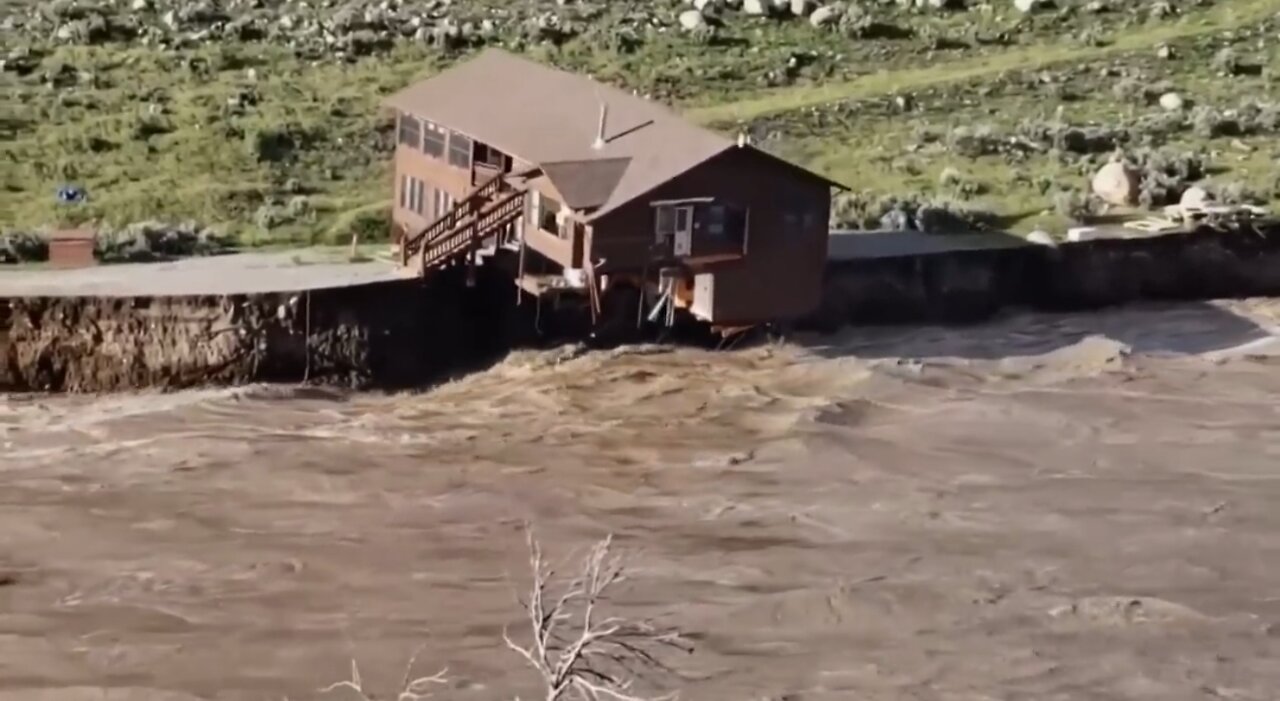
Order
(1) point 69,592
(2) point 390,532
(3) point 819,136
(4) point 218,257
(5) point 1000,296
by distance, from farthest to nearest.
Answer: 1. (3) point 819,136
2. (5) point 1000,296
3. (4) point 218,257
4. (2) point 390,532
5. (1) point 69,592

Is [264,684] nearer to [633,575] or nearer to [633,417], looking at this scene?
[633,575]

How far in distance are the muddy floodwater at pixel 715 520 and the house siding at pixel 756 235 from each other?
4.73 ft

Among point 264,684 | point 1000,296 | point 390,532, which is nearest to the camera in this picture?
point 264,684

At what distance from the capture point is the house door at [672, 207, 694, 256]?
96.3 feet

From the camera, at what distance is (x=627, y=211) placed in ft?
A: 94.7

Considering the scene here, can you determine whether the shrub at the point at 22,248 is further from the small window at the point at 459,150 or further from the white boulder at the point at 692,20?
the white boulder at the point at 692,20

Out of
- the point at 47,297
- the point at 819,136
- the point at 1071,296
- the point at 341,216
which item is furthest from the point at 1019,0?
the point at 47,297

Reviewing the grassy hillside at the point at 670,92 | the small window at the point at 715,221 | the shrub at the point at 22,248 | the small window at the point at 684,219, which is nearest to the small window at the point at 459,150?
the grassy hillside at the point at 670,92

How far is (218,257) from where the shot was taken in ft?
108

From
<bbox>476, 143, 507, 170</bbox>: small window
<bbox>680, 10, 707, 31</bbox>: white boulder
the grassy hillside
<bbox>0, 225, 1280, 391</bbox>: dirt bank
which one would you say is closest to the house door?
<bbox>0, 225, 1280, 391</bbox>: dirt bank

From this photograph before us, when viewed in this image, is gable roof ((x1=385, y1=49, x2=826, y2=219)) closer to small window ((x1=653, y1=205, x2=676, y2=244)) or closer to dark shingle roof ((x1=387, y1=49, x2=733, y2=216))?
dark shingle roof ((x1=387, y1=49, x2=733, y2=216))

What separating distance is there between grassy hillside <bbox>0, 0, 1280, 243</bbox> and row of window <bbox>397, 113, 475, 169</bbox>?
201 cm

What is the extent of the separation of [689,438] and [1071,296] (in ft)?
32.9

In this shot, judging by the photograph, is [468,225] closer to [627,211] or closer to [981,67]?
[627,211]
